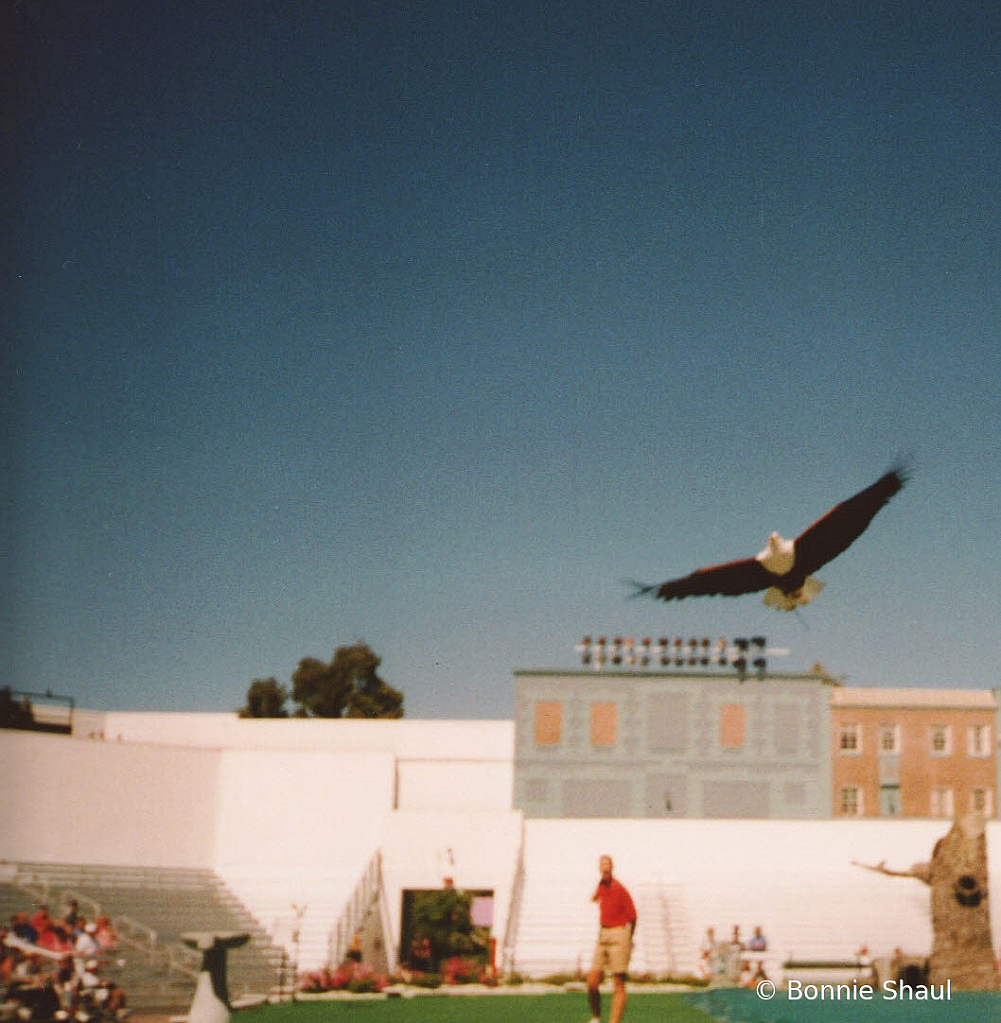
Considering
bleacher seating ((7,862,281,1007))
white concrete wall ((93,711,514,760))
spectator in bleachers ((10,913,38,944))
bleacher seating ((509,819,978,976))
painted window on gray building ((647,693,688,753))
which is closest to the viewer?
spectator in bleachers ((10,913,38,944))

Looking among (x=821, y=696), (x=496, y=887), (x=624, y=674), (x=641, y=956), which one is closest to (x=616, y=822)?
(x=496, y=887)

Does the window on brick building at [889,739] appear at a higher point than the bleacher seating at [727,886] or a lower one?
higher

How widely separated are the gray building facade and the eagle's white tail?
2787cm

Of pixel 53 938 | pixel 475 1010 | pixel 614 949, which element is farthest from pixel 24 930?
pixel 614 949

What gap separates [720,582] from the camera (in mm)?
15234

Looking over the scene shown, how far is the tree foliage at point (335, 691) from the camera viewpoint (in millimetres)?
60375

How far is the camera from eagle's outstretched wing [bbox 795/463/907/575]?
14.4 m

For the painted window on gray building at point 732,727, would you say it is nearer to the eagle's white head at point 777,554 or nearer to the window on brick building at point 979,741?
the window on brick building at point 979,741

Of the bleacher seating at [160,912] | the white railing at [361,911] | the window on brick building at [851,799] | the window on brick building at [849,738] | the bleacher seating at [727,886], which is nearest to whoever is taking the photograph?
the bleacher seating at [160,912]

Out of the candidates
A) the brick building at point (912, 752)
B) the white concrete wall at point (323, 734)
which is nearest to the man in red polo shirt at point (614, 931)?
the white concrete wall at point (323, 734)

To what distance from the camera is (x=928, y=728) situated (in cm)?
4662

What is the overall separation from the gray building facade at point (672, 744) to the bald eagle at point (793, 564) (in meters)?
27.5

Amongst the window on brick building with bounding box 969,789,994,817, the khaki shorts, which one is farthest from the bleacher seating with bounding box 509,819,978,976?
the khaki shorts

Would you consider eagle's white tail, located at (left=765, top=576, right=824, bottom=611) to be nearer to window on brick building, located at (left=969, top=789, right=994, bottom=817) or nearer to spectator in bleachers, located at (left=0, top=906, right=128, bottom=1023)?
spectator in bleachers, located at (left=0, top=906, right=128, bottom=1023)
